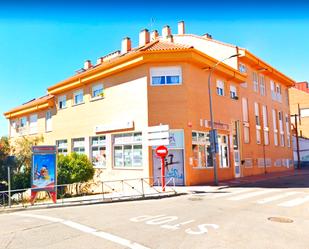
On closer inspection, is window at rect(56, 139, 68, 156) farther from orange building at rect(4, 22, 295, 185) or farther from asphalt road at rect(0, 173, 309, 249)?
asphalt road at rect(0, 173, 309, 249)

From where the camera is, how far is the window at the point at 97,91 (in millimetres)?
21969

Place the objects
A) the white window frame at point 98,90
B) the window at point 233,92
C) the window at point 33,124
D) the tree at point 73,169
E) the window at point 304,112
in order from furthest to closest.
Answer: the window at point 304,112 < the window at point 33,124 < the window at point 233,92 < the white window frame at point 98,90 < the tree at point 73,169

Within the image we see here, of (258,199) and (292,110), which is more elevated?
(292,110)

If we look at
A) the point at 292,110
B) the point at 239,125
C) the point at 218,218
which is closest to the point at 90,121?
the point at 239,125

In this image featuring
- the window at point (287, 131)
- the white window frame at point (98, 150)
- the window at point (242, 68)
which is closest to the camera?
the white window frame at point (98, 150)

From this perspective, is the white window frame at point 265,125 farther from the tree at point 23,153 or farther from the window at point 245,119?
the tree at point 23,153

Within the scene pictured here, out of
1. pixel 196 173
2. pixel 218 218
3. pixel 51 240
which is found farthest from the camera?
pixel 196 173

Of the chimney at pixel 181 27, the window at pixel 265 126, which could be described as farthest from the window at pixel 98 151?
the window at pixel 265 126

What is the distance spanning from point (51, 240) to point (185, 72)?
563 inches

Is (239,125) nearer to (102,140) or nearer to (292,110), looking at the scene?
(102,140)

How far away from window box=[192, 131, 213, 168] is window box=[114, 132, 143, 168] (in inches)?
140

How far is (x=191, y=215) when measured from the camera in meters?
8.91

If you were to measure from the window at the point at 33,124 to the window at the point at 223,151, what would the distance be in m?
19.6

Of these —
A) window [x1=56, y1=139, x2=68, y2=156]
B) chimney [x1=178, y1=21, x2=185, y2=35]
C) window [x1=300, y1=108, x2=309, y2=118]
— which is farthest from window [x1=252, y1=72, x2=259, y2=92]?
window [x1=300, y1=108, x2=309, y2=118]
